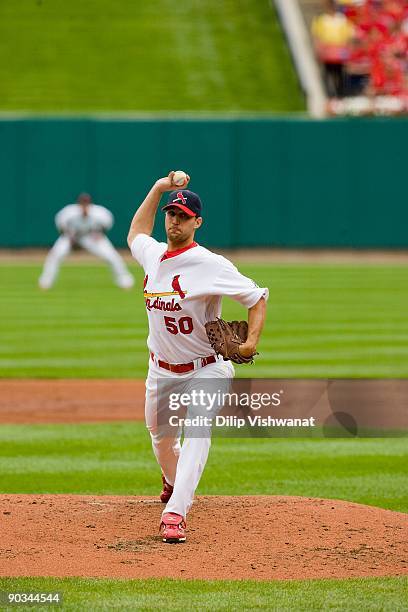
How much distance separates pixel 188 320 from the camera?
22.7ft

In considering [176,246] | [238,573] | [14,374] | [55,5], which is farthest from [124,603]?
[55,5]

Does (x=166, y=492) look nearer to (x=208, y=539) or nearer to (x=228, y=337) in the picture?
(x=208, y=539)

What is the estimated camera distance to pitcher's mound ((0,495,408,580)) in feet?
20.5

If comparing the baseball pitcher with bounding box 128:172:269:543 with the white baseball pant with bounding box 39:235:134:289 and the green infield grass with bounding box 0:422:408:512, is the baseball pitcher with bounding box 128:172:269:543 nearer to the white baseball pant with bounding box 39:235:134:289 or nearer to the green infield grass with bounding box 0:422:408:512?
the green infield grass with bounding box 0:422:408:512

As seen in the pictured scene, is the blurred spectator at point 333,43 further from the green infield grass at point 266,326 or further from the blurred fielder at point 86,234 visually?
the blurred fielder at point 86,234

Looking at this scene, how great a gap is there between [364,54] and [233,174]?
6334 mm

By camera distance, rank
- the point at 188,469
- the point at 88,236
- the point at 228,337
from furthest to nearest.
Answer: the point at 88,236 → the point at 188,469 → the point at 228,337

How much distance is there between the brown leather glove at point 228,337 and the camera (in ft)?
21.9

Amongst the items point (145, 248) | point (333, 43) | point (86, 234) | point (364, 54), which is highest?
point (145, 248)

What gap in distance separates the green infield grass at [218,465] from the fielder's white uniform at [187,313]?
1589 millimetres

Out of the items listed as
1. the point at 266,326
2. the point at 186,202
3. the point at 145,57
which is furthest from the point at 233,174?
the point at 186,202

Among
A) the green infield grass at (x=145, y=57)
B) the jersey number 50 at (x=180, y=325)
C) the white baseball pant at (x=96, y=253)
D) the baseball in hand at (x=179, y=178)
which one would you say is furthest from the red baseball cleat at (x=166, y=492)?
the green infield grass at (x=145, y=57)

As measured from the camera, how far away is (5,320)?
18625mm

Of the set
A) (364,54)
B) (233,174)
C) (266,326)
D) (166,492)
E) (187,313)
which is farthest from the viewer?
(364,54)
